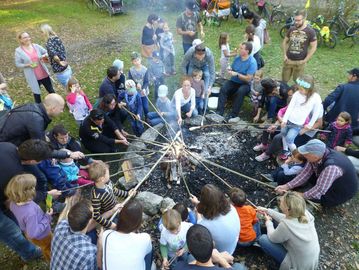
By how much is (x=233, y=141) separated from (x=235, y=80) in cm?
175

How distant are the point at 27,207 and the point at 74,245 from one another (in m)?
0.92

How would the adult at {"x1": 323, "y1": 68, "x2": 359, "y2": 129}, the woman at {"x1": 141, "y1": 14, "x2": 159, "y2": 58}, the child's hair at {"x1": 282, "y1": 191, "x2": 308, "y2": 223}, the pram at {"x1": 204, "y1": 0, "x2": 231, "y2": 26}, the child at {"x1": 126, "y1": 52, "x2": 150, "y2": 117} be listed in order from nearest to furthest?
the child's hair at {"x1": 282, "y1": 191, "x2": 308, "y2": 223}, the adult at {"x1": 323, "y1": 68, "x2": 359, "y2": 129}, the child at {"x1": 126, "y1": 52, "x2": 150, "y2": 117}, the woman at {"x1": 141, "y1": 14, "x2": 159, "y2": 58}, the pram at {"x1": 204, "y1": 0, "x2": 231, "y2": 26}

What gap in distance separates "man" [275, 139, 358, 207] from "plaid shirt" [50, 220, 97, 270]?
3.24 m

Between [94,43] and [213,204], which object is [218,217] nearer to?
[213,204]

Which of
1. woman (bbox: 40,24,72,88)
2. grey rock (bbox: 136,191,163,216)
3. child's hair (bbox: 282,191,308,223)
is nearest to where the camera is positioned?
child's hair (bbox: 282,191,308,223)

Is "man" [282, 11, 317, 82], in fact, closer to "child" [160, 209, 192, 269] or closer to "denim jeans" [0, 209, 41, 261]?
"child" [160, 209, 192, 269]

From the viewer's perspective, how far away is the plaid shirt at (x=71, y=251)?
3055 millimetres

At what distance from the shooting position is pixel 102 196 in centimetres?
401

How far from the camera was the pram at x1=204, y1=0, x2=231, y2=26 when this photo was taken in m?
13.6

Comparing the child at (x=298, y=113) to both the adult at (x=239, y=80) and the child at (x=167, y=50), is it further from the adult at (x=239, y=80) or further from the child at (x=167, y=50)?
the child at (x=167, y=50)

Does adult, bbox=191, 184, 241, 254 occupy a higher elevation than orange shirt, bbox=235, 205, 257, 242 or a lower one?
higher

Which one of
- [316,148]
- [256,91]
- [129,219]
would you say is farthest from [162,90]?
[129,219]

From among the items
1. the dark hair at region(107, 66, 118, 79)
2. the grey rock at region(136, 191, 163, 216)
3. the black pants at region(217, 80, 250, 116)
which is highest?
the dark hair at region(107, 66, 118, 79)

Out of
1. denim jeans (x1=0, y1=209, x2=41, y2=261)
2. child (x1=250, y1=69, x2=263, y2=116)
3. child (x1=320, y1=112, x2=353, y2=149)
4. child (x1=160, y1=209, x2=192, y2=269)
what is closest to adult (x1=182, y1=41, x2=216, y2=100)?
child (x1=250, y1=69, x2=263, y2=116)
